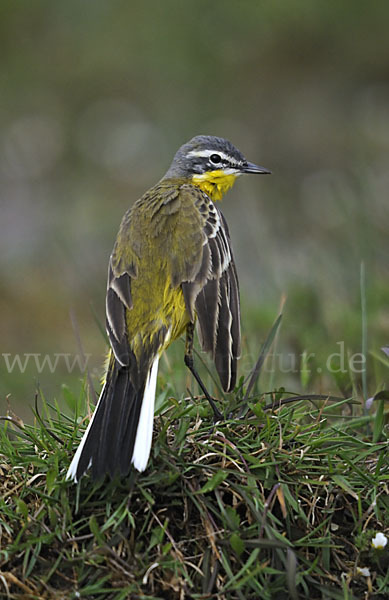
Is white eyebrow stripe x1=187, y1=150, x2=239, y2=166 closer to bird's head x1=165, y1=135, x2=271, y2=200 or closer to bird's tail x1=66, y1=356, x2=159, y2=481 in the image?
bird's head x1=165, y1=135, x2=271, y2=200

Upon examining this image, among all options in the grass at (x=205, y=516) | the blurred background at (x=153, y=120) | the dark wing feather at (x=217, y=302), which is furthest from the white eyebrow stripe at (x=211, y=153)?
the grass at (x=205, y=516)

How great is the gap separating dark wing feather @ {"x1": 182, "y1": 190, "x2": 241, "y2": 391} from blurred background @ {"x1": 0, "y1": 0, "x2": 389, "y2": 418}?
3.43 meters

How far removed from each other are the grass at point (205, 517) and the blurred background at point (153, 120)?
452 cm

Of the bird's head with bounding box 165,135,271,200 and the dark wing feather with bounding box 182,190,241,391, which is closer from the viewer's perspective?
the dark wing feather with bounding box 182,190,241,391

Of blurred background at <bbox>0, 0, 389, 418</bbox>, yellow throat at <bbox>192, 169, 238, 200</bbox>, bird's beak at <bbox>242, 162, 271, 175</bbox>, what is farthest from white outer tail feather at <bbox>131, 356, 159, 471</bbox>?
blurred background at <bbox>0, 0, 389, 418</bbox>

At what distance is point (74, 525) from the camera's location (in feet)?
11.2

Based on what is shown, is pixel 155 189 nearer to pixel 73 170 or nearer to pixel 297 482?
pixel 297 482

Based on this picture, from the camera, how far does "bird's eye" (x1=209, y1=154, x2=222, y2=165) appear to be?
598cm

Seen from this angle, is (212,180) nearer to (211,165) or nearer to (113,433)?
(211,165)

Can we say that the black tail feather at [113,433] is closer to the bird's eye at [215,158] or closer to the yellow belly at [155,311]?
the yellow belly at [155,311]

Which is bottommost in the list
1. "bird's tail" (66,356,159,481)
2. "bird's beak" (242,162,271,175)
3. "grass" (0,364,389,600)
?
"grass" (0,364,389,600)

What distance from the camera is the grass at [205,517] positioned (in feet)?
10.6

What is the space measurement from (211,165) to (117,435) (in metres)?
2.98

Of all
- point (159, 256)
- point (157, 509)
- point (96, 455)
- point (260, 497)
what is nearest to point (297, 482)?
point (260, 497)
